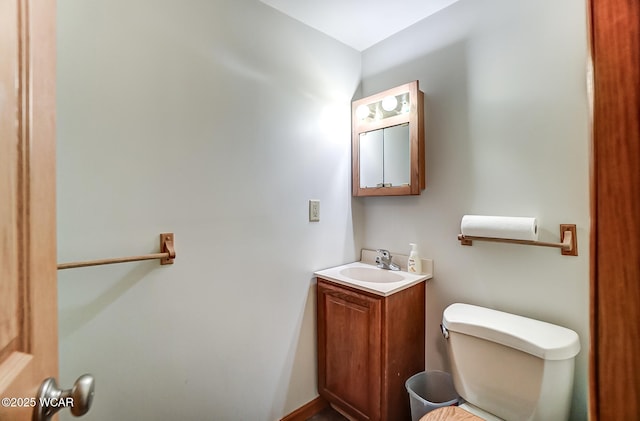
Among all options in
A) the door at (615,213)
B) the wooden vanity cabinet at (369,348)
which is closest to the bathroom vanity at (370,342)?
the wooden vanity cabinet at (369,348)

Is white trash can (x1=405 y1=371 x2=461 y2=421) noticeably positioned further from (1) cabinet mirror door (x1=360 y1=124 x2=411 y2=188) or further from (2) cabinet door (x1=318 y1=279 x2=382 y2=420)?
(1) cabinet mirror door (x1=360 y1=124 x2=411 y2=188)

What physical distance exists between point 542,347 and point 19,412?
4.51 feet

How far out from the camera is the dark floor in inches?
63.7

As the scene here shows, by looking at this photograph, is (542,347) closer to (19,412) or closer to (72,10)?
(19,412)

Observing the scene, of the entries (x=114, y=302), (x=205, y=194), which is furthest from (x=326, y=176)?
(x=114, y=302)

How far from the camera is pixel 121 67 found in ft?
3.42

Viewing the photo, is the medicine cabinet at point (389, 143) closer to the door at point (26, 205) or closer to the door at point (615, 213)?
the door at point (615, 213)

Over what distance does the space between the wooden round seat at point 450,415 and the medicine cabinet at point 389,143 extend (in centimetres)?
103

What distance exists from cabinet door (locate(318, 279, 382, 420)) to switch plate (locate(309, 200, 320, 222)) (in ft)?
1.29

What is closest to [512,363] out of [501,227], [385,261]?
[501,227]

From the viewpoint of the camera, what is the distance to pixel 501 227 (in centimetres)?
123

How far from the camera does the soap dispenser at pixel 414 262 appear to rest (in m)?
1.64

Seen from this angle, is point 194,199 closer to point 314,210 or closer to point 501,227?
point 314,210

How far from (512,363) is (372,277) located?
2.79ft
